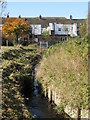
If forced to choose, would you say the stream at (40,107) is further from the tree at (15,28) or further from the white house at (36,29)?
the white house at (36,29)

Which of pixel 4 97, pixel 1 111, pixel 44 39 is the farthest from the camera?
pixel 44 39

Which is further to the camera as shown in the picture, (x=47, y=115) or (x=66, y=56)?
(x=47, y=115)

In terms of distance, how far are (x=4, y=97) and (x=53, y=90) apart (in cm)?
336

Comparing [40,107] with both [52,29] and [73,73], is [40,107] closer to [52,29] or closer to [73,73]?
[73,73]

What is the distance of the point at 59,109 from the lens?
9898 mm

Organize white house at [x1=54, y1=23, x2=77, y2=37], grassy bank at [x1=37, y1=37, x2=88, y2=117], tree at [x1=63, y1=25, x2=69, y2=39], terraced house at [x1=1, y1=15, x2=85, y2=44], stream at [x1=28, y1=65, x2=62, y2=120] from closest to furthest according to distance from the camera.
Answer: grassy bank at [x1=37, y1=37, x2=88, y2=117]
stream at [x1=28, y1=65, x2=62, y2=120]
terraced house at [x1=1, y1=15, x2=85, y2=44]
tree at [x1=63, y1=25, x2=69, y2=39]
white house at [x1=54, y1=23, x2=77, y2=37]

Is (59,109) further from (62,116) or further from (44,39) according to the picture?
(44,39)

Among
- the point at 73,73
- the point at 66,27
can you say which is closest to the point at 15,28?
the point at 66,27

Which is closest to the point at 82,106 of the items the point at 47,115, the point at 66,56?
the point at 66,56

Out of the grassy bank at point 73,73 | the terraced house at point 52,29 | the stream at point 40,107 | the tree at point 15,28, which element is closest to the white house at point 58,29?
the terraced house at point 52,29

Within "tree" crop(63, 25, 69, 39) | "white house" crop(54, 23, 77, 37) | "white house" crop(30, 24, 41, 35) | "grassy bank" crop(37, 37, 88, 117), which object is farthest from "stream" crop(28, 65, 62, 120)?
"white house" crop(54, 23, 77, 37)

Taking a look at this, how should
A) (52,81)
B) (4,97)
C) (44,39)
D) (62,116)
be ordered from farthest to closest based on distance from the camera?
1. (44,39)
2. (52,81)
3. (62,116)
4. (4,97)

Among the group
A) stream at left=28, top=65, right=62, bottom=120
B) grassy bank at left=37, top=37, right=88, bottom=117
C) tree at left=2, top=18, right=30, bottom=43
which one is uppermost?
tree at left=2, top=18, right=30, bottom=43

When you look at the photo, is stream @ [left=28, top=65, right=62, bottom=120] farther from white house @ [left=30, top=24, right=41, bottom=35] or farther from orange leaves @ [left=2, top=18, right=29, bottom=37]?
white house @ [left=30, top=24, right=41, bottom=35]
